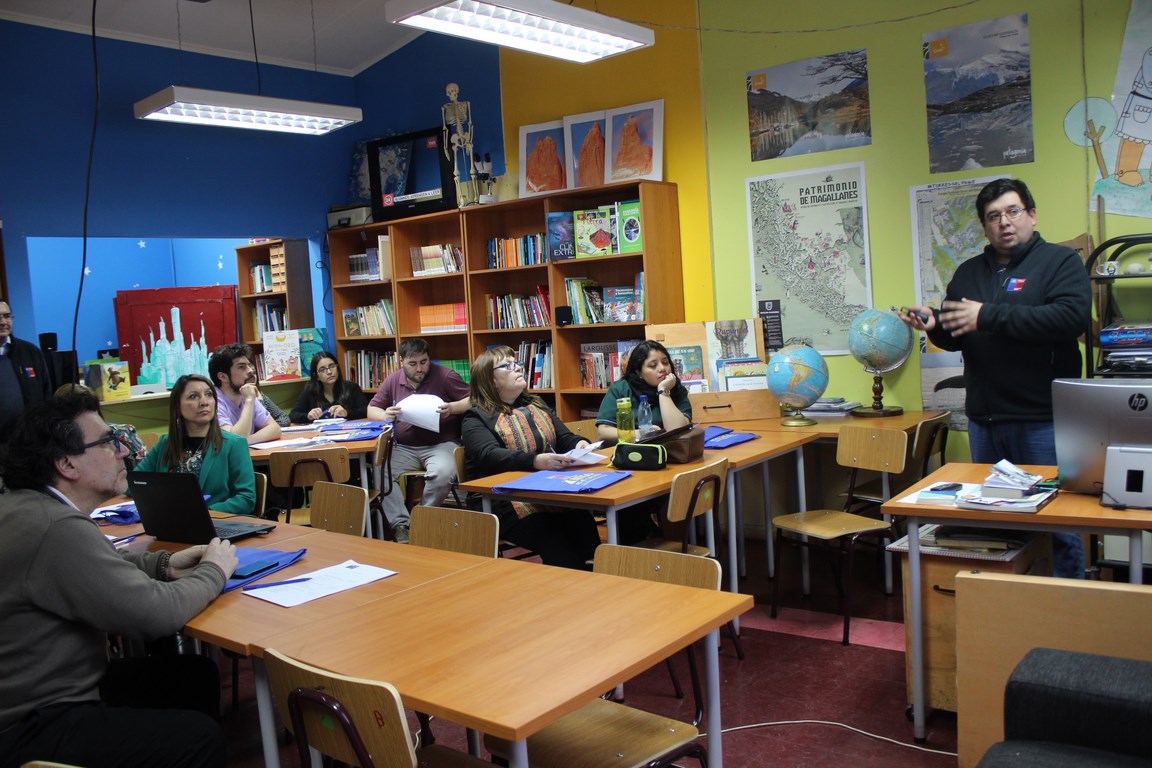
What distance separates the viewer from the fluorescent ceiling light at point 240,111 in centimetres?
575

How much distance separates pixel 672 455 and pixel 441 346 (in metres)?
3.80

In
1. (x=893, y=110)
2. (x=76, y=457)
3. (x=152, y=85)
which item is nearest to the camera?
(x=76, y=457)

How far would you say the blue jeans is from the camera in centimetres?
318

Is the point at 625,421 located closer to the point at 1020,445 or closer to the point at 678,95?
the point at 1020,445

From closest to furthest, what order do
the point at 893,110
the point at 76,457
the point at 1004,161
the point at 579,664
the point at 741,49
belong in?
the point at 579,664 < the point at 76,457 < the point at 1004,161 < the point at 893,110 < the point at 741,49

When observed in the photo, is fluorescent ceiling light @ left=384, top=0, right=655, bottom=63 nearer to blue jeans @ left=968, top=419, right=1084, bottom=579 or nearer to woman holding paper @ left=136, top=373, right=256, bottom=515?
woman holding paper @ left=136, top=373, right=256, bottom=515

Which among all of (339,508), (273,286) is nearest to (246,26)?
(273,286)

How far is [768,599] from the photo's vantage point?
450cm

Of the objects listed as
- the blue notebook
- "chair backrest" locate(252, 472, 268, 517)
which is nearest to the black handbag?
the blue notebook

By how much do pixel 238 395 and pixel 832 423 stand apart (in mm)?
3442

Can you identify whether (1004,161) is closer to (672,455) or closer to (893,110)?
(893,110)

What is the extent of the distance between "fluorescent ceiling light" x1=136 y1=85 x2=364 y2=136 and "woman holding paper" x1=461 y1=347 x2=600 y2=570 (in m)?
2.80

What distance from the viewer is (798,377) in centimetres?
497

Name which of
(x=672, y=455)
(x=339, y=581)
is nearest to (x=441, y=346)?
(x=672, y=455)
